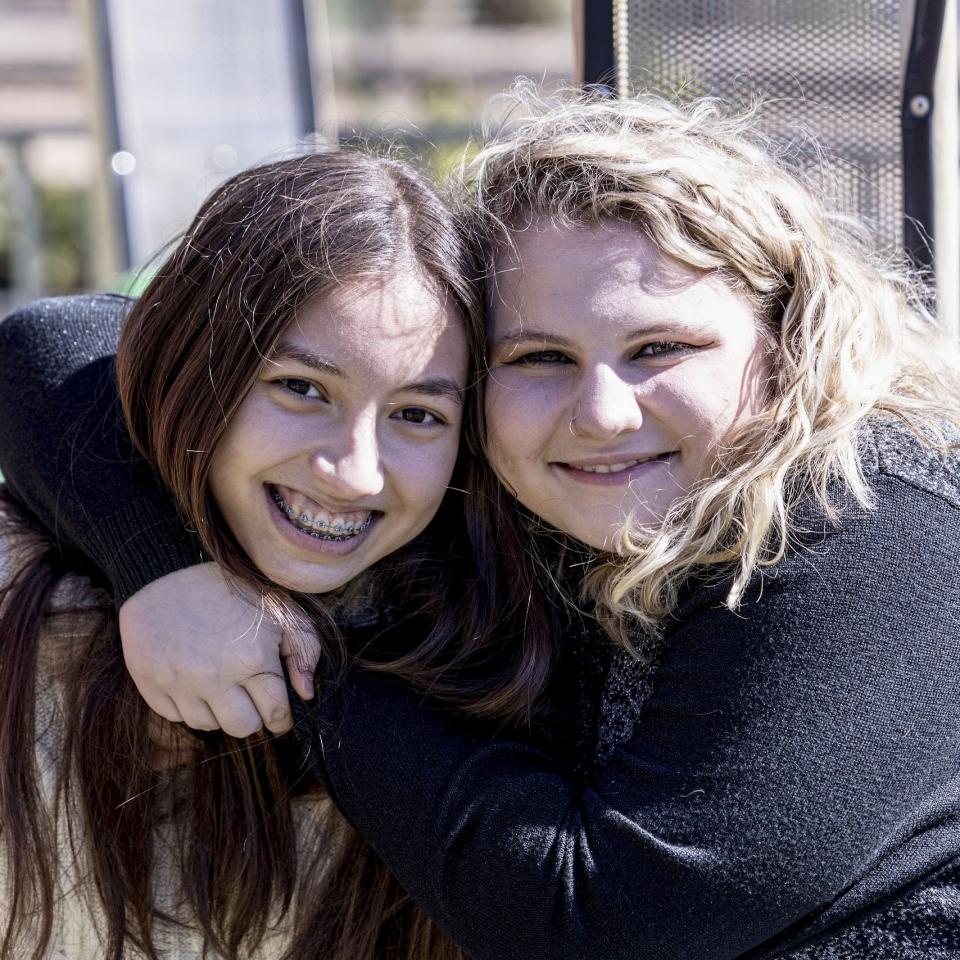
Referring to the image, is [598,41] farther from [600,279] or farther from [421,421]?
[421,421]

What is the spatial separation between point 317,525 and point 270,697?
0.88ft

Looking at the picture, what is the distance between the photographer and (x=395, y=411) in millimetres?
1947

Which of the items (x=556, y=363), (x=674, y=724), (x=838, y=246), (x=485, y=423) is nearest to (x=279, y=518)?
(x=485, y=423)

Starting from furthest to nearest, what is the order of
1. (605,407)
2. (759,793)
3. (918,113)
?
(918,113) < (605,407) < (759,793)

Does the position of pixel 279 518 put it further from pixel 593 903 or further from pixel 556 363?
pixel 593 903

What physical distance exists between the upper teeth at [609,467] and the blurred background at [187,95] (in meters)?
0.71

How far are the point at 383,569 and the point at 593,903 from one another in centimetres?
69

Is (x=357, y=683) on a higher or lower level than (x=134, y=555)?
lower

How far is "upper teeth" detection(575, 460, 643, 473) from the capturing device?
1.89m

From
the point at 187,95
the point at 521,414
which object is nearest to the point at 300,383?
the point at 521,414

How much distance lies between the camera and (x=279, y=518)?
193cm

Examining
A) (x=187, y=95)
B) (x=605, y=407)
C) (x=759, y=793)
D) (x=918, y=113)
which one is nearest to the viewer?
(x=759, y=793)

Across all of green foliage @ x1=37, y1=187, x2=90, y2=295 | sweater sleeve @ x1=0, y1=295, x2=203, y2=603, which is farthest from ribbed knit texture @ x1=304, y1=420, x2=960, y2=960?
green foliage @ x1=37, y1=187, x2=90, y2=295

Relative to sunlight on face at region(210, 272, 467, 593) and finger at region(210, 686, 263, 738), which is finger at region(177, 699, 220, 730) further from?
sunlight on face at region(210, 272, 467, 593)
